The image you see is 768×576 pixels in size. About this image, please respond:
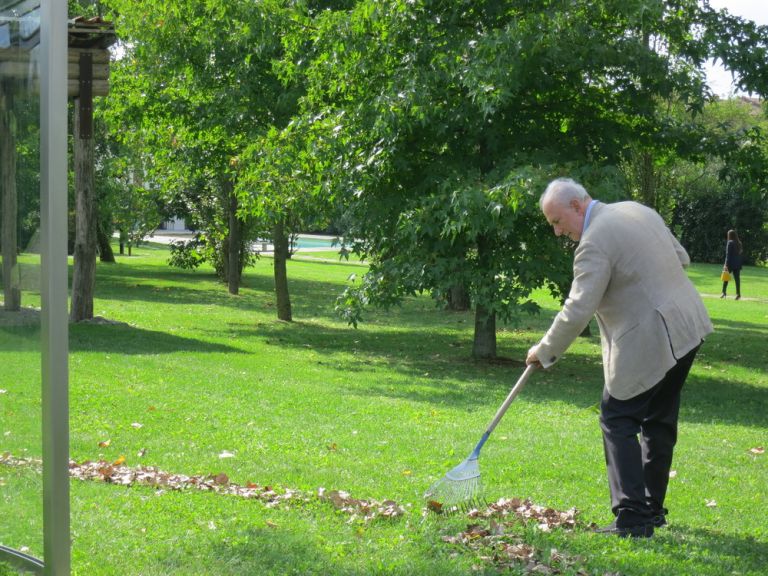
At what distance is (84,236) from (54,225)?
1505 centimetres

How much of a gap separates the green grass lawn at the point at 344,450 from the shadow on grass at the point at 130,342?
62mm

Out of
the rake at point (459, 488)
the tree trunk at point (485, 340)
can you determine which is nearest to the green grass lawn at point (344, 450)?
the rake at point (459, 488)

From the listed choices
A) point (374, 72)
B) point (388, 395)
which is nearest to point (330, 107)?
point (374, 72)

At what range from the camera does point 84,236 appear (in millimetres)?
18062

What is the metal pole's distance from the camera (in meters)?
3.57

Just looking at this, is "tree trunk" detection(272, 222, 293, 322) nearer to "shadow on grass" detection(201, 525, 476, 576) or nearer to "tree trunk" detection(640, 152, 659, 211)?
"tree trunk" detection(640, 152, 659, 211)

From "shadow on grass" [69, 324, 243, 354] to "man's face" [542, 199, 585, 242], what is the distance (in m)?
9.65

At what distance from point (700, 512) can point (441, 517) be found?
171 cm

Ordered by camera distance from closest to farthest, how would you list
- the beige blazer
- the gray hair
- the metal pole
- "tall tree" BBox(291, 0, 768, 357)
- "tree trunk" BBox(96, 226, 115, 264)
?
the metal pole → the beige blazer → the gray hair → "tall tree" BBox(291, 0, 768, 357) → "tree trunk" BBox(96, 226, 115, 264)

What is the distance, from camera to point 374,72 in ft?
47.2

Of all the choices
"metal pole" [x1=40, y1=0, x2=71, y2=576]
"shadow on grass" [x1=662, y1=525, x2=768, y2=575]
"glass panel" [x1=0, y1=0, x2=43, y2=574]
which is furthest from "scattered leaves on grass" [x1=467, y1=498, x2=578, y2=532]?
"metal pole" [x1=40, y1=0, x2=71, y2=576]

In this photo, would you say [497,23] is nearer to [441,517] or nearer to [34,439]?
[441,517]

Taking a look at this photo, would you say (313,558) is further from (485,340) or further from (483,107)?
(485,340)

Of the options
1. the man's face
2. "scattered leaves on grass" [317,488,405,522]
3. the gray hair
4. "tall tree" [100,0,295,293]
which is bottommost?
"scattered leaves on grass" [317,488,405,522]
